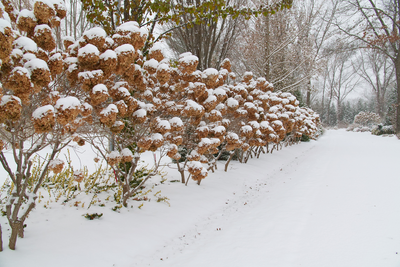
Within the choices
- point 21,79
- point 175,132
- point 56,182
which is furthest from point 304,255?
point 56,182

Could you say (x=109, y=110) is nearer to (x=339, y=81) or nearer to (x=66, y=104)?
(x=66, y=104)

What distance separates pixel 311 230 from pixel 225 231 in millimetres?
1098

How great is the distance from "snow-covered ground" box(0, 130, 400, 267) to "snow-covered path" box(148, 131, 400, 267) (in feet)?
0.04

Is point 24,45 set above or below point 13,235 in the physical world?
above

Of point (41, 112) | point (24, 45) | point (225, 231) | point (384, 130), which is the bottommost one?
point (225, 231)

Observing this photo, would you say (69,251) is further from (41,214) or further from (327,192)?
(327,192)

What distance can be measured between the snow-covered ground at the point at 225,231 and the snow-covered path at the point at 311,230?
0.04 ft

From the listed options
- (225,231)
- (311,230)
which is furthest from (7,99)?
(311,230)

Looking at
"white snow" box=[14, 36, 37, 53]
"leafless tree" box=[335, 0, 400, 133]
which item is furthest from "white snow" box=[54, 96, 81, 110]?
"leafless tree" box=[335, 0, 400, 133]

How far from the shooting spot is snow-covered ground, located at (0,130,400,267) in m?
2.30

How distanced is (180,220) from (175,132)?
1.32 m

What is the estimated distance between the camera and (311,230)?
293 cm

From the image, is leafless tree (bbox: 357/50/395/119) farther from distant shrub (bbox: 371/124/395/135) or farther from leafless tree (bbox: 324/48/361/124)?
distant shrub (bbox: 371/124/395/135)

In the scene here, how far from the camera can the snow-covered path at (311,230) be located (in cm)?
237
